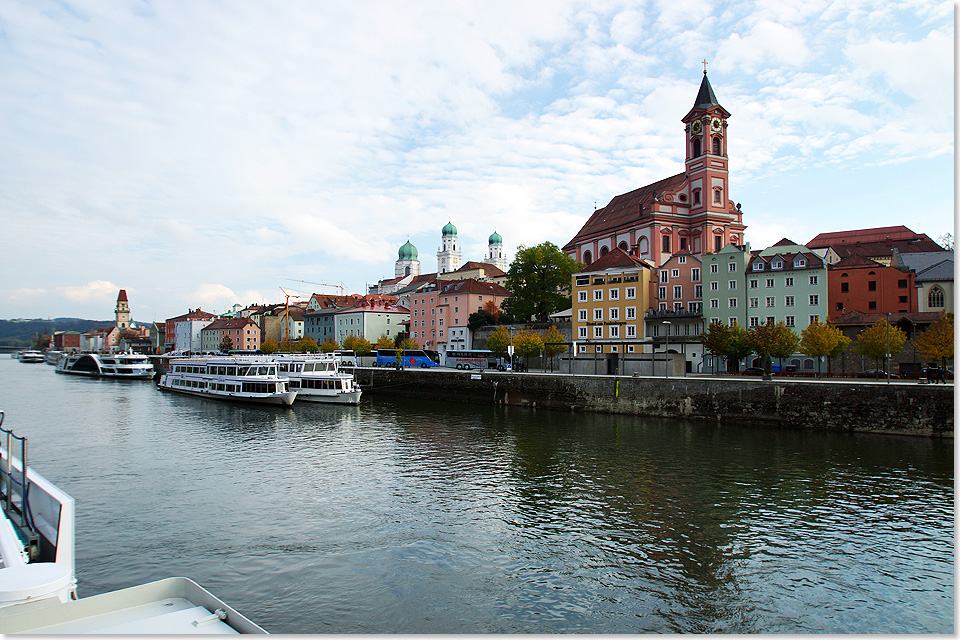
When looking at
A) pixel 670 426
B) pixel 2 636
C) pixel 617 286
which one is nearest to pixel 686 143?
pixel 617 286

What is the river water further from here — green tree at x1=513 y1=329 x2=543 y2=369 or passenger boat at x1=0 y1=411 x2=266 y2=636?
green tree at x1=513 y1=329 x2=543 y2=369

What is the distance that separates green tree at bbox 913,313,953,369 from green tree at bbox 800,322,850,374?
18.4ft

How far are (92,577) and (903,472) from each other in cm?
2752

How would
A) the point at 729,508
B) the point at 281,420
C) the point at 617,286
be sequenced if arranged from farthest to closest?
the point at 617,286, the point at 281,420, the point at 729,508

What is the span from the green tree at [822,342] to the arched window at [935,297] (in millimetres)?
12819

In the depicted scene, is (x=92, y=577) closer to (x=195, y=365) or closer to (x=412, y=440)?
(x=412, y=440)

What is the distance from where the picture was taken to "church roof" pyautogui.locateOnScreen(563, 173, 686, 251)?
80375mm

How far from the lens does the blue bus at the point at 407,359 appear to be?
3191 inches

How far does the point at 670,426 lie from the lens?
3719 cm

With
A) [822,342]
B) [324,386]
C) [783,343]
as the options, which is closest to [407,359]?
[324,386]

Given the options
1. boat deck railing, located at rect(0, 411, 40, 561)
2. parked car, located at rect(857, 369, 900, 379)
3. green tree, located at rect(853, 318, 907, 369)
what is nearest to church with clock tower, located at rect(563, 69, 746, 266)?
parked car, located at rect(857, 369, 900, 379)

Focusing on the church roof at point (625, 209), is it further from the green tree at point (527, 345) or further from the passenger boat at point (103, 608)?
the passenger boat at point (103, 608)

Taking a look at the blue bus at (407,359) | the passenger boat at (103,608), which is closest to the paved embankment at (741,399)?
the blue bus at (407,359)

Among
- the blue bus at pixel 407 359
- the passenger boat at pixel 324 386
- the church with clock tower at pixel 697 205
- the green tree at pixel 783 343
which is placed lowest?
the passenger boat at pixel 324 386
